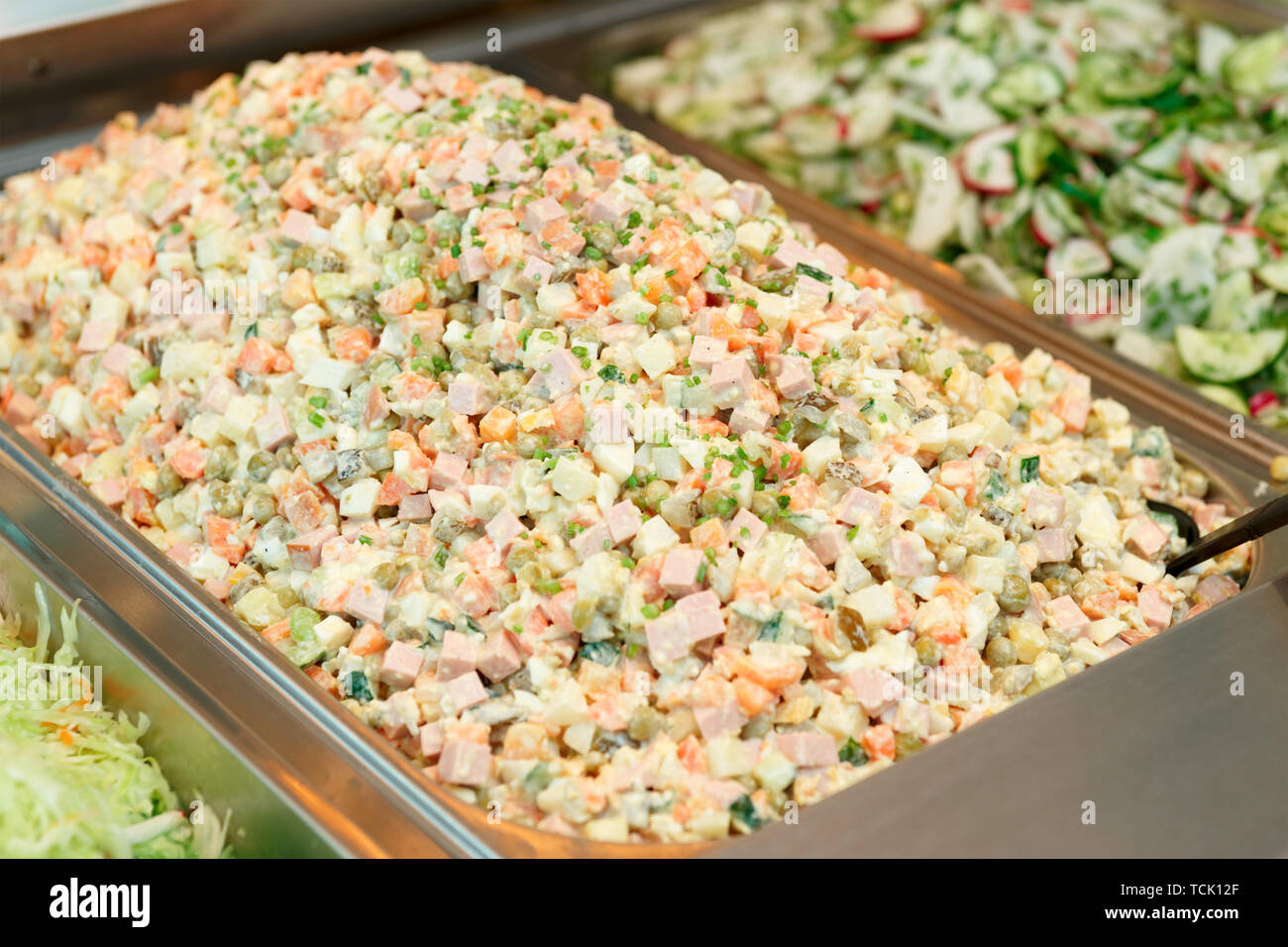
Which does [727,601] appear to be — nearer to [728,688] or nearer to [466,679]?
[728,688]

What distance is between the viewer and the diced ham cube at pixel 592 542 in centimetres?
171

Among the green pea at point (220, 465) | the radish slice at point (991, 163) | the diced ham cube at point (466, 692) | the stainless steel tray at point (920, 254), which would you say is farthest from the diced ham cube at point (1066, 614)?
the radish slice at point (991, 163)

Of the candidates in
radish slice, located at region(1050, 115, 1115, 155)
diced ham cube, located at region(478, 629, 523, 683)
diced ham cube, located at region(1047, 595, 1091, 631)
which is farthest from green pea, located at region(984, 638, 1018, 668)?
radish slice, located at region(1050, 115, 1115, 155)

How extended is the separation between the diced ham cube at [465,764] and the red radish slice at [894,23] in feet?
8.28

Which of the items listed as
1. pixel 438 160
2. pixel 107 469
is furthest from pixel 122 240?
pixel 438 160

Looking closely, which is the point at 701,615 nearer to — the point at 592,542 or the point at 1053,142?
the point at 592,542

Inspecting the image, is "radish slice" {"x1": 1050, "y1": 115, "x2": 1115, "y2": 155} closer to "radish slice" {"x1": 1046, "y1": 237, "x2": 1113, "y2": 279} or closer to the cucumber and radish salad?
the cucumber and radish salad

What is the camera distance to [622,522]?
171 centimetres

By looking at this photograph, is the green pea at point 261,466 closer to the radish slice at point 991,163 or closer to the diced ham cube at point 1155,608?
the diced ham cube at point 1155,608

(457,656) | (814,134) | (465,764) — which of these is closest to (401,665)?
(457,656)

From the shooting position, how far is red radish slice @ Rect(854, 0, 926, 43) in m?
3.37

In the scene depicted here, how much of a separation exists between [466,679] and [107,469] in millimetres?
862

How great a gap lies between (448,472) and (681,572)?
41 centimetres

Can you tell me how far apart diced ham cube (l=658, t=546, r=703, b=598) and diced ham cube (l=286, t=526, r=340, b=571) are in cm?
53
